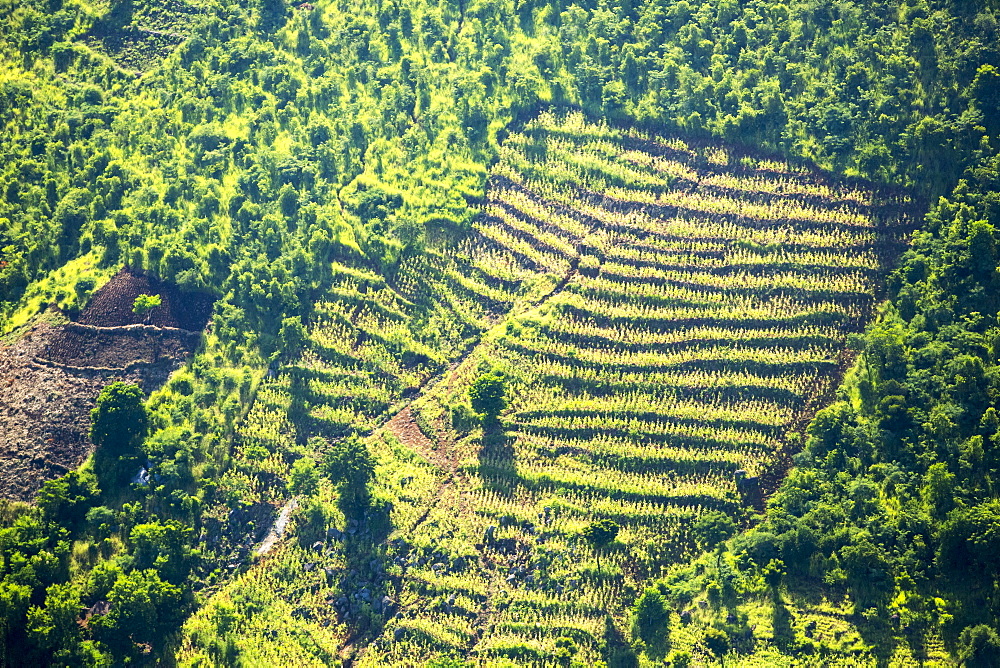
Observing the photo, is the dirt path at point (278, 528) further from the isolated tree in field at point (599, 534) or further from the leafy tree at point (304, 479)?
the isolated tree in field at point (599, 534)

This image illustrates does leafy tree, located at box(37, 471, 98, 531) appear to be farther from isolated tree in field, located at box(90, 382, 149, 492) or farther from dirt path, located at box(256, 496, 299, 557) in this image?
dirt path, located at box(256, 496, 299, 557)

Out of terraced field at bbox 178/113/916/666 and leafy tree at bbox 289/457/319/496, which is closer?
terraced field at bbox 178/113/916/666

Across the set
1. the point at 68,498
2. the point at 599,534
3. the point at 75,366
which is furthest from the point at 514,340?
the point at 68,498

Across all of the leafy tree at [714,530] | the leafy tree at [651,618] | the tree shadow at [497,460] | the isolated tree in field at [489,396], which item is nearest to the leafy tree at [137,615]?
the tree shadow at [497,460]

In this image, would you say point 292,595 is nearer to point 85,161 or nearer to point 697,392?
point 697,392

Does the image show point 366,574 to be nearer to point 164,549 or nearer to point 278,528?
point 278,528

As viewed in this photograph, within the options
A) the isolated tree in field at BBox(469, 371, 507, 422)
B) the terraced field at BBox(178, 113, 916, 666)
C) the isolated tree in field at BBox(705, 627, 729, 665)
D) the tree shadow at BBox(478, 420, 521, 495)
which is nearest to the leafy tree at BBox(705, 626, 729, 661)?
the isolated tree in field at BBox(705, 627, 729, 665)
